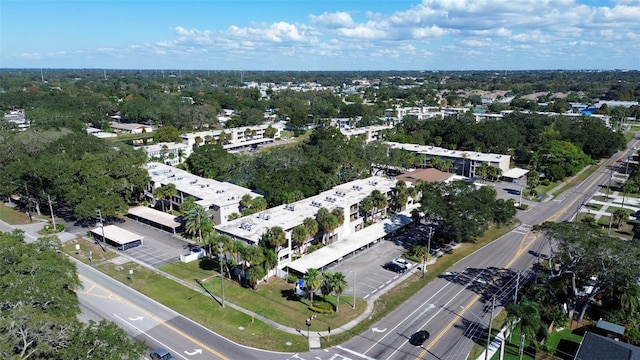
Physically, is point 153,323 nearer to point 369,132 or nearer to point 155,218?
point 155,218

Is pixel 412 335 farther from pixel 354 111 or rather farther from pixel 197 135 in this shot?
pixel 354 111

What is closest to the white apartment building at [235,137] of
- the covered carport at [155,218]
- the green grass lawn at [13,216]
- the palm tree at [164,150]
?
the palm tree at [164,150]

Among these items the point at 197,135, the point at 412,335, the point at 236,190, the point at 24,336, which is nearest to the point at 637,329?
the point at 412,335

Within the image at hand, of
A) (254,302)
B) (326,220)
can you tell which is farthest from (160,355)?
Answer: (326,220)

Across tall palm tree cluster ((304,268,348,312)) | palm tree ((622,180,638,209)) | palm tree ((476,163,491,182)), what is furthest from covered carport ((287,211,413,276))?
palm tree ((622,180,638,209))

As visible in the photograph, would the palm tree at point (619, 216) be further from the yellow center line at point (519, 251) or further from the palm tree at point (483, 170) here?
the palm tree at point (483, 170)

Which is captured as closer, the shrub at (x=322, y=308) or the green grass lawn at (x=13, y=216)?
the shrub at (x=322, y=308)
